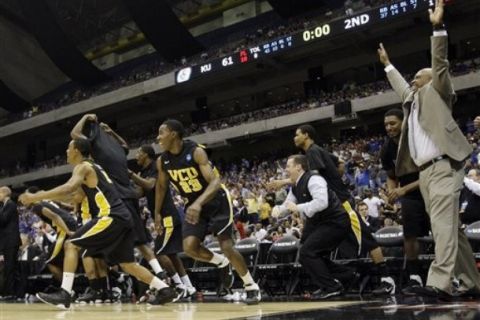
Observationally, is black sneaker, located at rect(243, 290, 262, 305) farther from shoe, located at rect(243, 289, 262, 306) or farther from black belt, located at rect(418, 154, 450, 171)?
black belt, located at rect(418, 154, 450, 171)

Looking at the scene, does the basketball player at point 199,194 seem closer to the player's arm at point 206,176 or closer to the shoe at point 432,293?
the player's arm at point 206,176

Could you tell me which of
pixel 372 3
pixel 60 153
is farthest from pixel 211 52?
pixel 60 153

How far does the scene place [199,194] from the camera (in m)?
6.79

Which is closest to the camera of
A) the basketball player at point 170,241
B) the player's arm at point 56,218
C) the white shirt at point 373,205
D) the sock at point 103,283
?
the sock at point 103,283

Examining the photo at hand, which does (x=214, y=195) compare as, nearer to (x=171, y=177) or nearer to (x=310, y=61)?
(x=171, y=177)

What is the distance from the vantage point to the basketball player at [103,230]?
6199 mm

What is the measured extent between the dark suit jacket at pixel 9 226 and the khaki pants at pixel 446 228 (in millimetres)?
7702

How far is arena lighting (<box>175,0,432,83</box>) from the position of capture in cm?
2367

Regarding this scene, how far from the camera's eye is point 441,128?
16.8 ft

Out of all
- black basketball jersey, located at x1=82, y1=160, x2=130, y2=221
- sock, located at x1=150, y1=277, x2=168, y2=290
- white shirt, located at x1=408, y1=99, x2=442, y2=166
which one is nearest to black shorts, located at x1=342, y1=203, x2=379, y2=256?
white shirt, located at x1=408, y1=99, x2=442, y2=166

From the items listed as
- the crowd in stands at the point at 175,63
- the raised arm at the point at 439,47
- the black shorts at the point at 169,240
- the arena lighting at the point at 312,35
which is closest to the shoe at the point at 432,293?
the raised arm at the point at 439,47

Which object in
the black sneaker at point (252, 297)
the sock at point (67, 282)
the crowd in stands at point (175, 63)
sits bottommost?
the black sneaker at point (252, 297)

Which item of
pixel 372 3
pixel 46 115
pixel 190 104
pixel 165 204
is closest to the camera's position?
pixel 165 204

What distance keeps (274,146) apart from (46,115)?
15.3m
